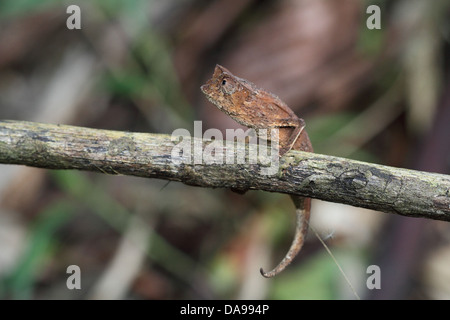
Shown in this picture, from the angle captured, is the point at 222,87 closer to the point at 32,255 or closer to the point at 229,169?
the point at 229,169

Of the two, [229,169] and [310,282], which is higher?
[229,169]

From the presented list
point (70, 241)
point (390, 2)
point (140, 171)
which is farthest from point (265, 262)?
point (390, 2)

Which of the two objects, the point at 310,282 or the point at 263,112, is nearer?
the point at 263,112

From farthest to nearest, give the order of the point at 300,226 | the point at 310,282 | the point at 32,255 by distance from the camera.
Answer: the point at 310,282, the point at 32,255, the point at 300,226

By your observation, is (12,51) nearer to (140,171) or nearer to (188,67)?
(188,67)

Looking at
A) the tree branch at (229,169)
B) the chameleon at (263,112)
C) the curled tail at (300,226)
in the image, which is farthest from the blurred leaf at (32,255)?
the curled tail at (300,226)

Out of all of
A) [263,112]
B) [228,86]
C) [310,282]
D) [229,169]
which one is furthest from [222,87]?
[310,282]
